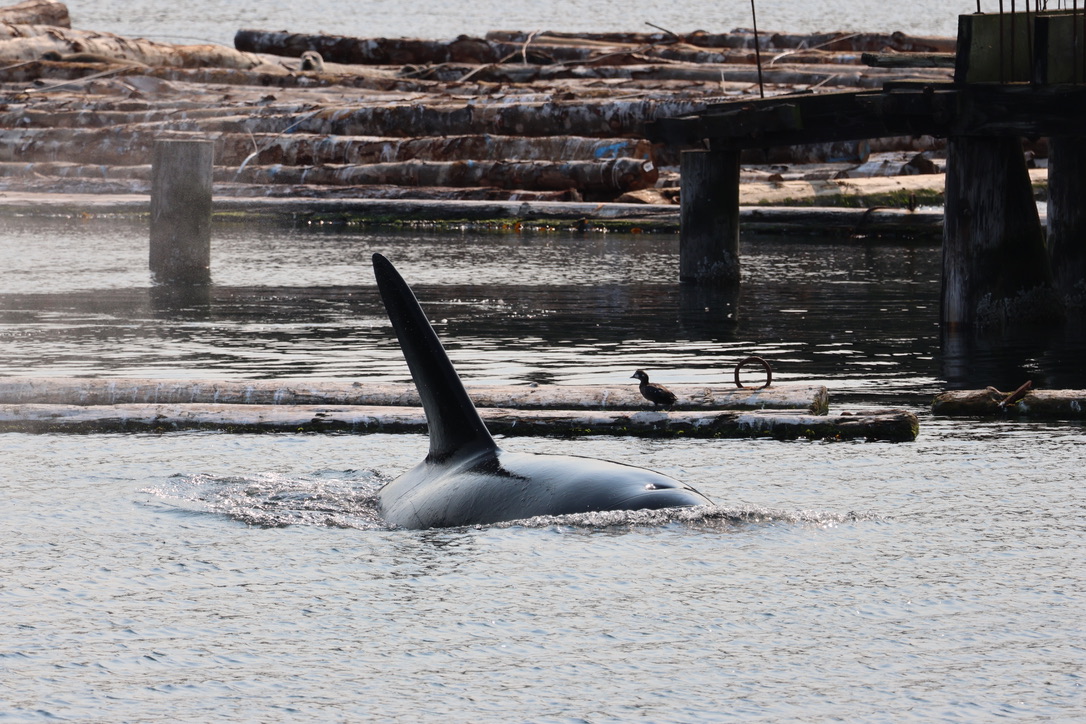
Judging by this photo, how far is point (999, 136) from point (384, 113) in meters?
27.0

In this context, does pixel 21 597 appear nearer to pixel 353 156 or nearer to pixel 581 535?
pixel 581 535

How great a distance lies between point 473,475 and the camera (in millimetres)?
7609

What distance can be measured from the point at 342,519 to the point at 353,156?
104ft

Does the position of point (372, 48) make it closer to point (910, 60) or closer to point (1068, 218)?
point (910, 60)

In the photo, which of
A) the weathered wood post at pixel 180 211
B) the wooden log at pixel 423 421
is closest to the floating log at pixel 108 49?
the weathered wood post at pixel 180 211

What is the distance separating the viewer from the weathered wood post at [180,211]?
23625 mm

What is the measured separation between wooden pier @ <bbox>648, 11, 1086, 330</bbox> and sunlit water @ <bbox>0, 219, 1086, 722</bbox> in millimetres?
1922

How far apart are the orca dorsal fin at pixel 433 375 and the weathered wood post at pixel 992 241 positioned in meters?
9.19

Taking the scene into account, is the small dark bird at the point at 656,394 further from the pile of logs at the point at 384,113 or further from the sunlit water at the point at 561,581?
the pile of logs at the point at 384,113

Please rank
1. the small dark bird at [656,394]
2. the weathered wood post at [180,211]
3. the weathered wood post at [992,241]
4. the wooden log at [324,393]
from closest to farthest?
1. the small dark bird at [656,394]
2. the wooden log at [324,393]
3. the weathered wood post at [992,241]
4. the weathered wood post at [180,211]

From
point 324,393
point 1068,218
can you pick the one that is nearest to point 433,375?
point 324,393

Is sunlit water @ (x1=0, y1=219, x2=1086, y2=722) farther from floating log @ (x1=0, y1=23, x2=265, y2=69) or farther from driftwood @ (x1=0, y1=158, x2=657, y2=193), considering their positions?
floating log @ (x1=0, y1=23, x2=265, y2=69)

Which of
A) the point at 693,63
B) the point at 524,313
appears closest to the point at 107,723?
the point at 524,313

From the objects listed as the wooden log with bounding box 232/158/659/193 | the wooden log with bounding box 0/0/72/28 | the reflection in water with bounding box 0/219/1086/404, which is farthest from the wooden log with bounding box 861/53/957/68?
the wooden log with bounding box 0/0/72/28
